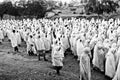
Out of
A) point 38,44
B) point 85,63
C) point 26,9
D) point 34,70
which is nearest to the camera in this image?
point 85,63

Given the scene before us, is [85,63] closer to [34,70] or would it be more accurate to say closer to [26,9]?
[34,70]

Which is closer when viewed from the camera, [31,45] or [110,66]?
[110,66]

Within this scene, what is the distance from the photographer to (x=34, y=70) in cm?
1031

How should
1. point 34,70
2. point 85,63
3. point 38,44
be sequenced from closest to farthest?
1. point 85,63
2. point 34,70
3. point 38,44

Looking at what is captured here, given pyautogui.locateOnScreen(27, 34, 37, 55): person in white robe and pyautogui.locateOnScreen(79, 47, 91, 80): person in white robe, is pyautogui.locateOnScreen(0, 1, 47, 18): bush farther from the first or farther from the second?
pyautogui.locateOnScreen(79, 47, 91, 80): person in white robe

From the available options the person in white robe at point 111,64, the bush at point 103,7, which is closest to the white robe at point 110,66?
the person in white robe at point 111,64

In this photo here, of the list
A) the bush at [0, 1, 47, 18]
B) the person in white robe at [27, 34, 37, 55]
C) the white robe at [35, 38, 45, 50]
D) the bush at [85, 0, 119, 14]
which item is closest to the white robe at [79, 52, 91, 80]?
the white robe at [35, 38, 45, 50]

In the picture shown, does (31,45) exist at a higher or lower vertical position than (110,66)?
lower

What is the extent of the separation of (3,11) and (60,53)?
3065 cm

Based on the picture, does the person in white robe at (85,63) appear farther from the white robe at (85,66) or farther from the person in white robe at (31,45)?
the person in white robe at (31,45)

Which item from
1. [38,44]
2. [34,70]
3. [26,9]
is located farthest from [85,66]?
[26,9]

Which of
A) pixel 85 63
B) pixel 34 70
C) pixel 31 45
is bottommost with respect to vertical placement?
pixel 34 70

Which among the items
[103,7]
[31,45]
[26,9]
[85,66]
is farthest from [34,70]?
[26,9]

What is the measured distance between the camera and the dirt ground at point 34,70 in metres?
9.47
